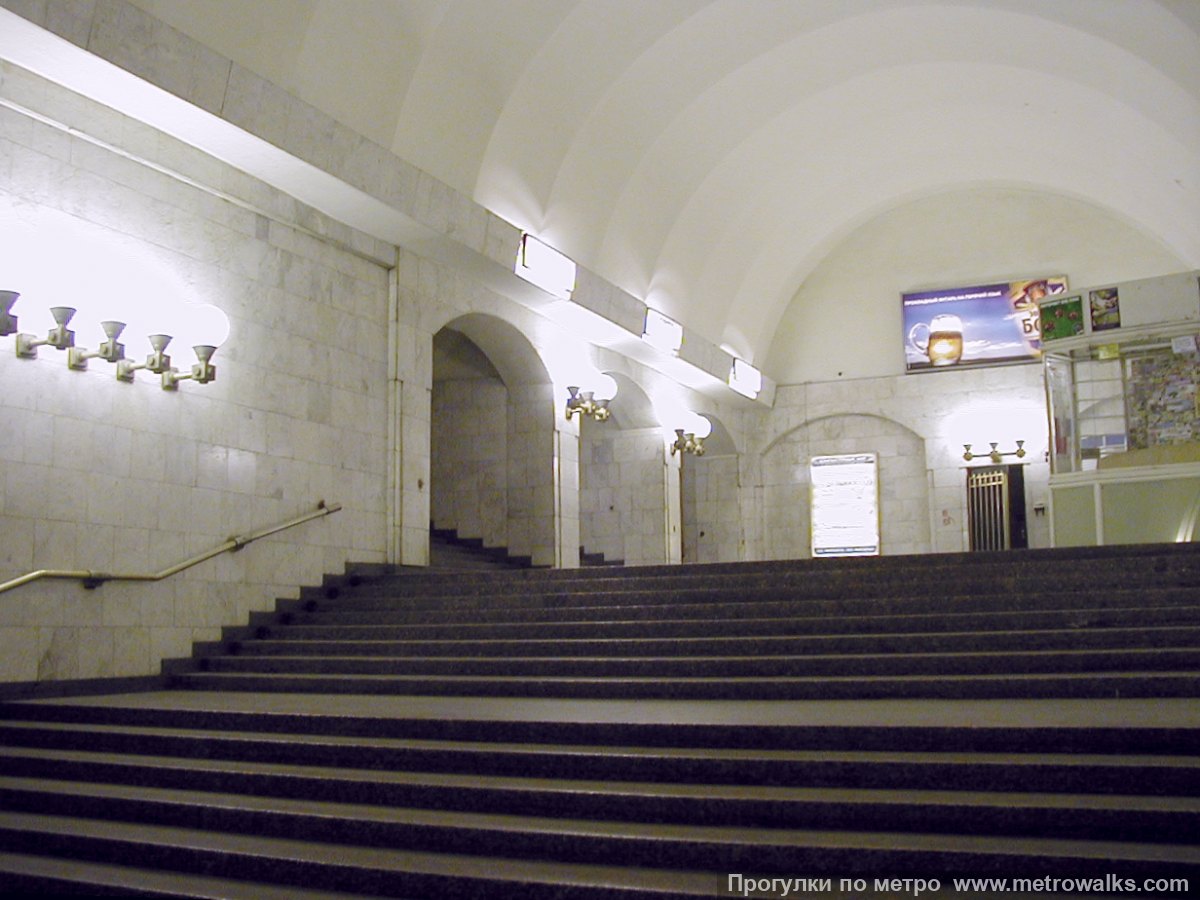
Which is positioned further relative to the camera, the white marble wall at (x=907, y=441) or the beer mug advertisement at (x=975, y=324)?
the beer mug advertisement at (x=975, y=324)

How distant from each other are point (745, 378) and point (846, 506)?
9.79ft

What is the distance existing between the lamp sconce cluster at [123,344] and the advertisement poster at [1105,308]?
8.32 m

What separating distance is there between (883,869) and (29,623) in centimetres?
624

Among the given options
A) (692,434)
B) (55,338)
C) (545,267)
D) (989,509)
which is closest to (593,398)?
(545,267)

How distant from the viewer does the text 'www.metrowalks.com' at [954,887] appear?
382cm

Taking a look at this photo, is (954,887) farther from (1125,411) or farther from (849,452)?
(849,452)

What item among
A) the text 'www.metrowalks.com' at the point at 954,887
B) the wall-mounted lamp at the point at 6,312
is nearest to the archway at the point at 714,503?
the wall-mounted lamp at the point at 6,312

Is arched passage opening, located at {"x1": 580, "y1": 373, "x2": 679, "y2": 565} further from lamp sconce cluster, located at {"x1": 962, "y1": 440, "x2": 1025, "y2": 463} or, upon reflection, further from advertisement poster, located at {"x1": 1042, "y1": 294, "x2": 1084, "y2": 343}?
advertisement poster, located at {"x1": 1042, "y1": 294, "x2": 1084, "y2": 343}

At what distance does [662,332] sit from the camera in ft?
55.0

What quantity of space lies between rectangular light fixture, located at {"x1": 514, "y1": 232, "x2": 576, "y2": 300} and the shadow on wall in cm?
810

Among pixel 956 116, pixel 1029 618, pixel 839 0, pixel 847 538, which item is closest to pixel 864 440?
pixel 847 538

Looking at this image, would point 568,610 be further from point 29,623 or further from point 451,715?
point 29,623

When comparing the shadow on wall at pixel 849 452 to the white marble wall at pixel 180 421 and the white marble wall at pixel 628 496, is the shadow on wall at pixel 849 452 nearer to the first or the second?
the white marble wall at pixel 628 496

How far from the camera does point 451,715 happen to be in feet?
20.4
